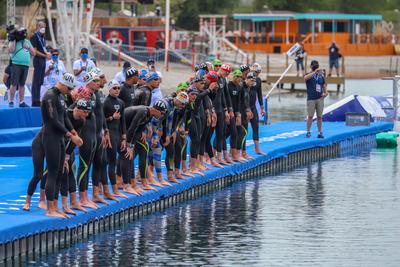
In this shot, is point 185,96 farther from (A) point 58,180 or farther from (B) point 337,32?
(B) point 337,32

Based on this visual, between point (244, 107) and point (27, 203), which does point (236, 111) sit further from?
point (27, 203)

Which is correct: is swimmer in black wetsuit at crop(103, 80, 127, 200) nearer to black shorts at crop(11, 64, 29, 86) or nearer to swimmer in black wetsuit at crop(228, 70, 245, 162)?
swimmer in black wetsuit at crop(228, 70, 245, 162)

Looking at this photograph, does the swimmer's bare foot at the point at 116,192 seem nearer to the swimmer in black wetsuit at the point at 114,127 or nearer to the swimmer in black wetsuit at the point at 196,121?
the swimmer in black wetsuit at the point at 114,127

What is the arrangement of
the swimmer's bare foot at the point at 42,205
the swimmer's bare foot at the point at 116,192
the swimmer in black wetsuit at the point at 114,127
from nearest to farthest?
the swimmer's bare foot at the point at 42,205
the swimmer in black wetsuit at the point at 114,127
the swimmer's bare foot at the point at 116,192

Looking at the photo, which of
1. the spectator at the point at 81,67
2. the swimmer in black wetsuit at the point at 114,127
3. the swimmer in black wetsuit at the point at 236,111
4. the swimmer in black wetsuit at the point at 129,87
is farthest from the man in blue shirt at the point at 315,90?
the swimmer in black wetsuit at the point at 114,127

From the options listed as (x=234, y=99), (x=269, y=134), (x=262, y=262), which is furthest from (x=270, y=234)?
(x=269, y=134)

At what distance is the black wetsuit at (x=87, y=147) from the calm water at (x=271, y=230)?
2.79 feet

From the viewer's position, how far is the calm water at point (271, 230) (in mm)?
17219

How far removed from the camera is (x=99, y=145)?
19.1 m

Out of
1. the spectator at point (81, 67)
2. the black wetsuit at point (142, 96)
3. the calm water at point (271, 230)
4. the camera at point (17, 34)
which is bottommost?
the calm water at point (271, 230)

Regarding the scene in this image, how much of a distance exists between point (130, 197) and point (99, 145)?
1.33m

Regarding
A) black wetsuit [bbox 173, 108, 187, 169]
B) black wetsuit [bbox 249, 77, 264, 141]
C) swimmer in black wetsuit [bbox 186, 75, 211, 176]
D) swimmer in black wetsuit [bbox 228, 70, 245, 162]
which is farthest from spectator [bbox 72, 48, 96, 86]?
black wetsuit [bbox 173, 108, 187, 169]

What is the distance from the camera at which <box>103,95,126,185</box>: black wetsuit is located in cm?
1984

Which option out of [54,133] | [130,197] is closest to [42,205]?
[54,133]
